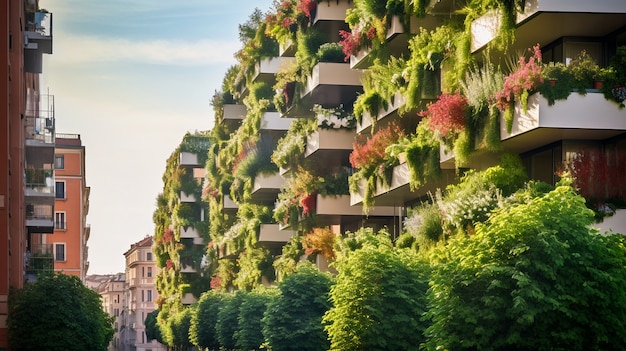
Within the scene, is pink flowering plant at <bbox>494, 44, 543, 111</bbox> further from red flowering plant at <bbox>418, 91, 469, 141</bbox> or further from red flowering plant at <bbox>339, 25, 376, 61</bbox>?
red flowering plant at <bbox>339, 25, 376, 61</bbox>

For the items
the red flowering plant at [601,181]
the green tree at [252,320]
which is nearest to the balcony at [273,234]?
the green tree at [252,320]

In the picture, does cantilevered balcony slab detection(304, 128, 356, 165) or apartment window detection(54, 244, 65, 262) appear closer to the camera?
cantilevered balcony slab detection(304, 128, 356, 165)

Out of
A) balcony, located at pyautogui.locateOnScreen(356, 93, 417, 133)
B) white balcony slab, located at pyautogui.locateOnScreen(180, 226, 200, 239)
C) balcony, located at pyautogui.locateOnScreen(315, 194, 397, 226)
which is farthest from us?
white balcony slab, located at pyautogui.locateOnScreen(180, 226, 200, 239)

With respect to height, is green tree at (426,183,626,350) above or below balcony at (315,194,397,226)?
below

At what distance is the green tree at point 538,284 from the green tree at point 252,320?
33109mm

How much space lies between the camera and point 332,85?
57062 mm

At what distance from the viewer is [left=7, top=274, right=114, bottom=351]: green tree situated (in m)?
47.7

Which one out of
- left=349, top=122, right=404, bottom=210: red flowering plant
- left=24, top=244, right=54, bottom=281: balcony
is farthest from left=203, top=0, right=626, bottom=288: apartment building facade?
left=24, top=244, right=54, bottom=281: balcony

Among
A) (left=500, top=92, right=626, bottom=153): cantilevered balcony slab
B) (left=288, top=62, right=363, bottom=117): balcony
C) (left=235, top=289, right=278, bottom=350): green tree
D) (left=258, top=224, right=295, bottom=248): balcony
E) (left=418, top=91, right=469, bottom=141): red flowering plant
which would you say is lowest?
(left=235, top=289, right=278, bottom=350): green tree

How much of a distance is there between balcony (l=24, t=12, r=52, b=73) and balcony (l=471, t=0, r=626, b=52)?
25.5 metres

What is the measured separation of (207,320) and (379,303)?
45.0 metres

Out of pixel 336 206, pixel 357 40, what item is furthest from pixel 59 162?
pixel 357 40

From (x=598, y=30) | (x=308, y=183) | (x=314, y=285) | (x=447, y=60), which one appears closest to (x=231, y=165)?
(x=308, y=183)

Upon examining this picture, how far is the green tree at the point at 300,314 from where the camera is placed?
48719mm
